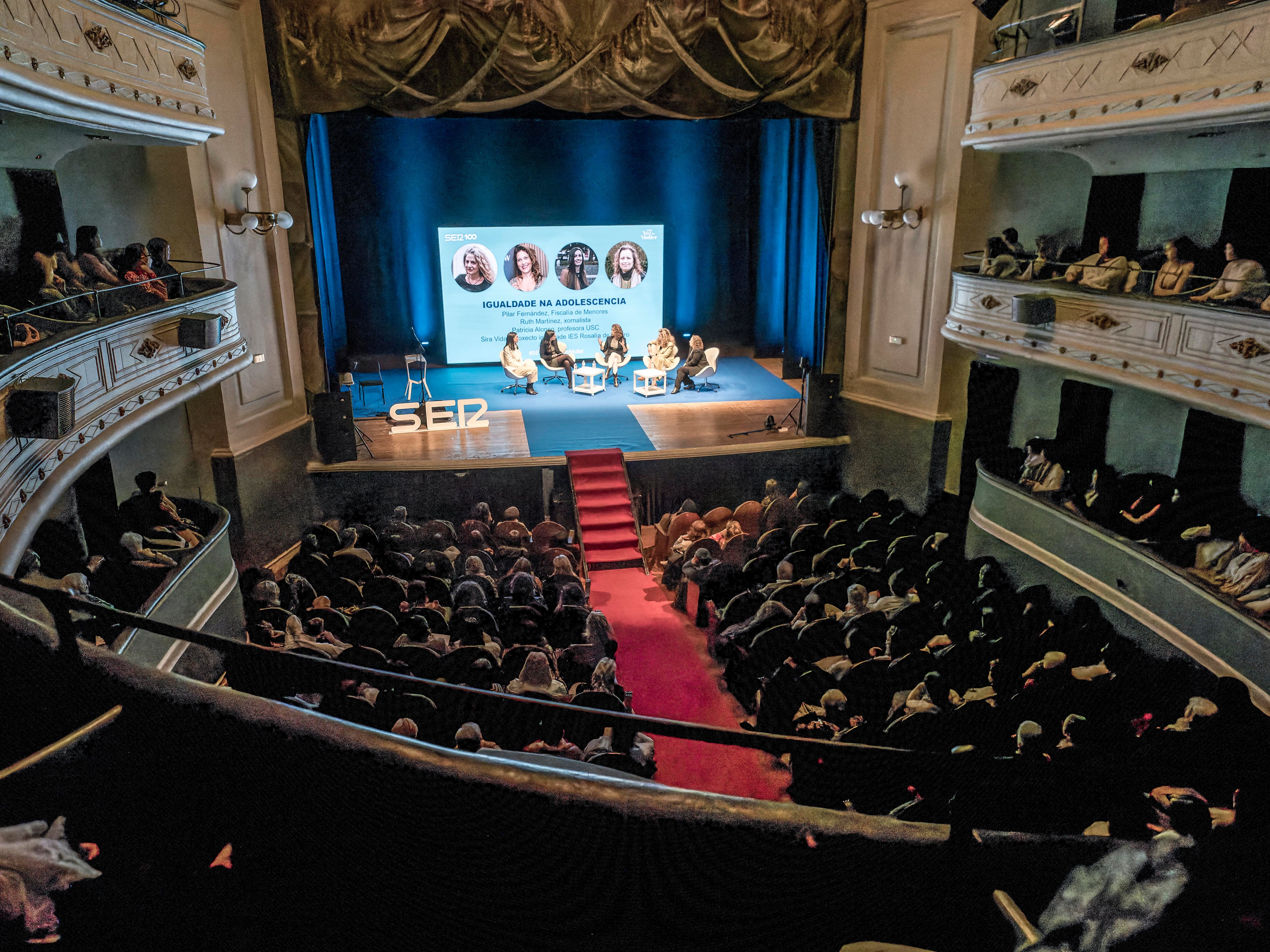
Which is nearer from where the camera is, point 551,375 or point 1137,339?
point 1137,339

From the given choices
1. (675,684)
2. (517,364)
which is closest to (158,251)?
(675,684)

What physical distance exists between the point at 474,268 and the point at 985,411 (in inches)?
327

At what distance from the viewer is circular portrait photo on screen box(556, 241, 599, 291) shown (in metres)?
14.9

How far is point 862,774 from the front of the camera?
5.04m

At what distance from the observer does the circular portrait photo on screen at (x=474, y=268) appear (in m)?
14.6

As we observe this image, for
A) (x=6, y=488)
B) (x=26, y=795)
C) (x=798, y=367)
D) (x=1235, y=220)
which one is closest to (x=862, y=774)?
(x=26, y=795)

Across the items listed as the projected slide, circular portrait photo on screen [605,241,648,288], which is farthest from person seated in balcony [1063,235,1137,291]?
the projected slide

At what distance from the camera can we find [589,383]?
47.3ft

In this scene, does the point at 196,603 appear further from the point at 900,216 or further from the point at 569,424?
the point at 900,216

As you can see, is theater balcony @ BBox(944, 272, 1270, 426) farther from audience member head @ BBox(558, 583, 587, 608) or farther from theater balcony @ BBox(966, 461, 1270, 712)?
audience member head @ BBox(558, 583, 587, 608)

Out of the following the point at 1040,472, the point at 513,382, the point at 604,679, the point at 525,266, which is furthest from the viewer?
the point at 525,266

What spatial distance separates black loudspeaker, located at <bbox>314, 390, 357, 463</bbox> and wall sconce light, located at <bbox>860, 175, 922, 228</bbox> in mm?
6970

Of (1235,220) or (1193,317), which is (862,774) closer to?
(1193,317)

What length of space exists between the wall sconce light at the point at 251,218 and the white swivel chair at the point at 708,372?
6610 millimetres
